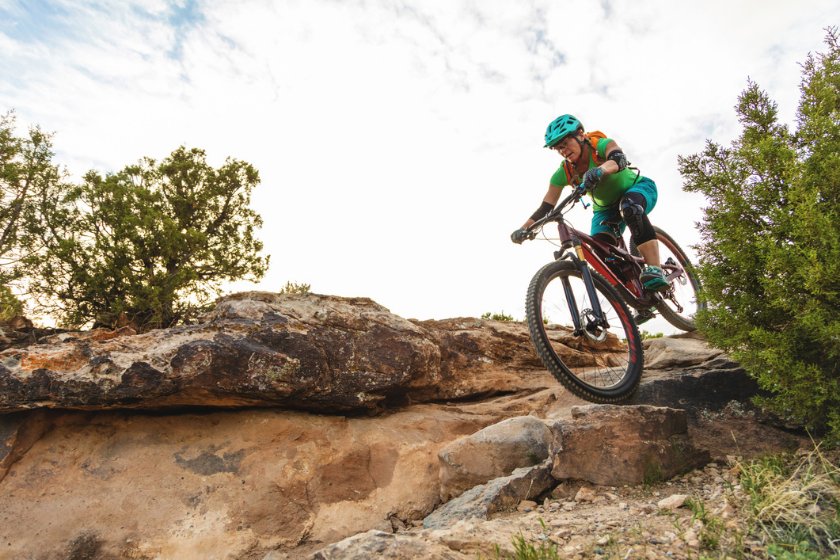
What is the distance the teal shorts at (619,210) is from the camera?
5621 millimetres

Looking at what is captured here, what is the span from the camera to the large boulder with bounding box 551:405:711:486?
12.7 ft

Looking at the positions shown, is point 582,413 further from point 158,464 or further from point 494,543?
point 158,464

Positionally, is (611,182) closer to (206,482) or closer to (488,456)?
(488,456)

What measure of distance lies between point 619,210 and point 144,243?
54.9 ft

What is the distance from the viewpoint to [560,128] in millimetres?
5270

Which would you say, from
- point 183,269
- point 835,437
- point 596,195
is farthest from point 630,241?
point 183,269

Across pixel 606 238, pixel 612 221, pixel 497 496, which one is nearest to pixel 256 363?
pixel 497 496

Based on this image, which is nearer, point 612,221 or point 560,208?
point 560,208

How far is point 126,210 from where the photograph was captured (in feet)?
54.8

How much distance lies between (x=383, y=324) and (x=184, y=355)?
92.0 inches

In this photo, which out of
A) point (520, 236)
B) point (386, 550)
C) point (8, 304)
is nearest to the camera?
point (386, 550)

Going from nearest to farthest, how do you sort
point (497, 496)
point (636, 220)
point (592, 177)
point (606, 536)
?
point (606, 536) → point (497, 496) → point (592, 177) → point (636, 220)

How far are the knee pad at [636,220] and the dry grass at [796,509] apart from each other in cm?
310

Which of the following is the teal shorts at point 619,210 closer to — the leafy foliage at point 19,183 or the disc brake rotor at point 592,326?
the disc brake rotor at point 592,326
